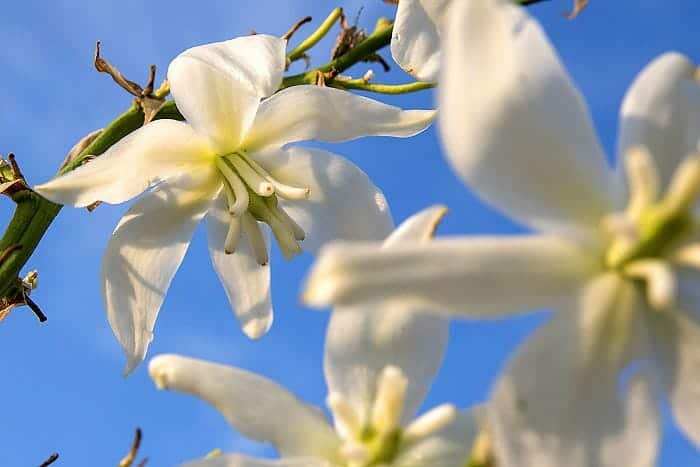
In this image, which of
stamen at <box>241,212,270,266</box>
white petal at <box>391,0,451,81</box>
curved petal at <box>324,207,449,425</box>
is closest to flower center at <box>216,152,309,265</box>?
stamen at <box>241,212,270,266</box>

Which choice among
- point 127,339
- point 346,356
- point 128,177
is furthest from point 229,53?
point 346,356

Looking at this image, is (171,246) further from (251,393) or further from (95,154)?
(251,393)

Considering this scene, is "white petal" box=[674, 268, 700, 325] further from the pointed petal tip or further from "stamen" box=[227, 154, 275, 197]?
"stamen" box=[227, 154, 275, 197]

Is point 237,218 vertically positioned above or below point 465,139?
below

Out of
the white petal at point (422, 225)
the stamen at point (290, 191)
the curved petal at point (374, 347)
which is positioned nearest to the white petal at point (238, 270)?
the stamen at point (290, 191)

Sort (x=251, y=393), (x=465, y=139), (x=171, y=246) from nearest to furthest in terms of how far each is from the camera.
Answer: (x=465, y=139) < (x=251, y=393) < (x=171, y=246)

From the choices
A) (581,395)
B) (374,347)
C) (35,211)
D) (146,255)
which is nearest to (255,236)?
(146,255)
